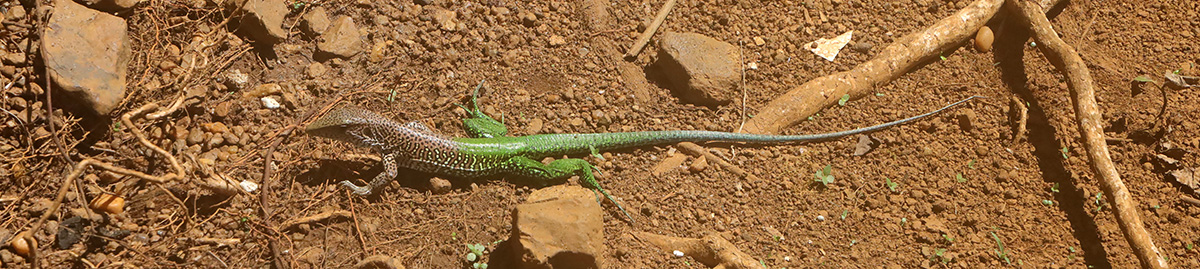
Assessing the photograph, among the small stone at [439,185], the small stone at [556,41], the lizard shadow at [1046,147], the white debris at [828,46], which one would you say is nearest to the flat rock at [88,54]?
the small stone at [439,185]

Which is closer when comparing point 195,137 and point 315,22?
point 195,137

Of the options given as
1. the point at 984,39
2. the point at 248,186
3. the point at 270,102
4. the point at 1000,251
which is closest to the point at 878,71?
the point at 984,39

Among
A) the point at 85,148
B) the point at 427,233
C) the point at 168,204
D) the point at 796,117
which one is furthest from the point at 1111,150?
the point at 85,148

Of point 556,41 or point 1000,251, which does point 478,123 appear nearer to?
point 556,41

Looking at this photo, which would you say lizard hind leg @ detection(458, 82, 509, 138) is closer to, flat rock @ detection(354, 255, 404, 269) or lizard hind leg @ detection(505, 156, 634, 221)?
lizard hind leg @ detection(505, 156, 634, 221)

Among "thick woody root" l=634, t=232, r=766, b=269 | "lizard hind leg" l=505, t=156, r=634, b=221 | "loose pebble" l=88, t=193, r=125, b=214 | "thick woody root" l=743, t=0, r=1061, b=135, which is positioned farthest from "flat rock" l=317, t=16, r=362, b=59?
"thick woody root" l=743, t=0, r=1061, b=135

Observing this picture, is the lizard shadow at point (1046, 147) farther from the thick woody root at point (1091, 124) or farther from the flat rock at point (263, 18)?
the flat rock at point (263, 18)
